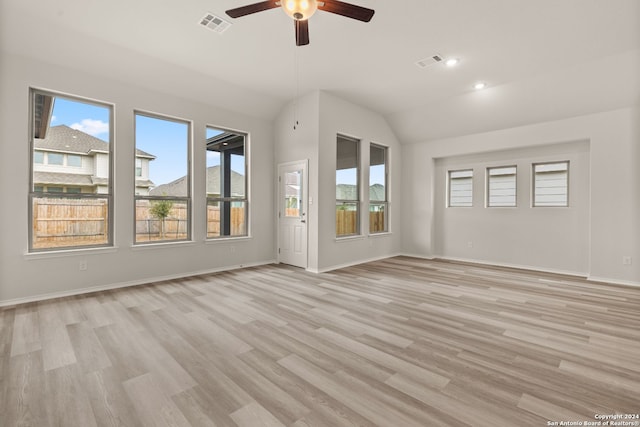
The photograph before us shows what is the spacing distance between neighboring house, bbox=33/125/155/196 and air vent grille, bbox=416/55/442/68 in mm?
4864

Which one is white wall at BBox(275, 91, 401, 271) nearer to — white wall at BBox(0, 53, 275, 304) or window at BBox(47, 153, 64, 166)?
white wall at BBox(0, 53, 275, 304)

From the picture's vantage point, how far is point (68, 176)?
4090 mm

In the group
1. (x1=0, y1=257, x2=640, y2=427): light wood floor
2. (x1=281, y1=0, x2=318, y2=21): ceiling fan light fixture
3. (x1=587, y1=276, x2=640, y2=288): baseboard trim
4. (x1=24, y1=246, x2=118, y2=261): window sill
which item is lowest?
(x1=0, y1=257, x2=640, y2=427): light wood floor

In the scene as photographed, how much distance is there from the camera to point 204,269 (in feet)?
17.5

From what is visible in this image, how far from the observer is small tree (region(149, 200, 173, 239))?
489 centimetres

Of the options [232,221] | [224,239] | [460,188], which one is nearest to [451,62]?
[460,188]

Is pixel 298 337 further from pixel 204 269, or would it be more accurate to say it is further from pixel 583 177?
pixel 583 177

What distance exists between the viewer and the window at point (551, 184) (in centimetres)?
547

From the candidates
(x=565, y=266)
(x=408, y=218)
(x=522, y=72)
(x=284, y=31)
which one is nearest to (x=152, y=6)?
(x=284, y=31)

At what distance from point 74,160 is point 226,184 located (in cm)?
234

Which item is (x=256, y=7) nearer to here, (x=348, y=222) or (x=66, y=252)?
(x=66, y=252)

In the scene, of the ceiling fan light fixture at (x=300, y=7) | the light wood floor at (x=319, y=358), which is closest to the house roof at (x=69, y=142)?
the light wood floor at (x=319, y=358)

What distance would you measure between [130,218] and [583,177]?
7.67m

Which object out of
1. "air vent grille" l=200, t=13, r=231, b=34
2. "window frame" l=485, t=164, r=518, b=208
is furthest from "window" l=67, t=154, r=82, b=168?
"window frame" l=485, t=164, r=518, b=208
